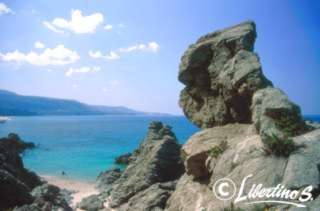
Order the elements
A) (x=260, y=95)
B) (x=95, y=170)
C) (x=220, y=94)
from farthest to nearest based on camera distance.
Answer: (x=95, y=170)
(x=220, y=94)
(x=260, y=95)

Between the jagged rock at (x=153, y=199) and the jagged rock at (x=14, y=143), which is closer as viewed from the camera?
the jagged rock at (x=153, y=199)

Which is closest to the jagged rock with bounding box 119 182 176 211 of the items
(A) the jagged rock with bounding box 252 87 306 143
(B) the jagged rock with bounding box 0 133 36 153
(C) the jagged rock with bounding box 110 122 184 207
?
(C) the jagged rock with bounding box 110 122 184 207

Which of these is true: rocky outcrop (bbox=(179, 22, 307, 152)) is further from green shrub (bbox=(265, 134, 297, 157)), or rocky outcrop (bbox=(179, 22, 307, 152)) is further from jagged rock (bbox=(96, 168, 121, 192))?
jagged rock (bbox=(96, 168, 121, 192))

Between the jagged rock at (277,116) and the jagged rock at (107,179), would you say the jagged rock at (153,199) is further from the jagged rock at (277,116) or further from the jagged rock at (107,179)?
Result: the jagged rock at (107,179)

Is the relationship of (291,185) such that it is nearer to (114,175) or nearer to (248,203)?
(248,203)

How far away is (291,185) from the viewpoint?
30.7 ft

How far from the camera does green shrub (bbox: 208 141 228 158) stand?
565 inches

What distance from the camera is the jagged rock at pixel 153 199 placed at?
1971cm

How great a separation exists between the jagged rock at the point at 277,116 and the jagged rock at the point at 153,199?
30.8 ft

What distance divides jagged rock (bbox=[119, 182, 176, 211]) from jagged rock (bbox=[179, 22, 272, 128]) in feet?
17.8

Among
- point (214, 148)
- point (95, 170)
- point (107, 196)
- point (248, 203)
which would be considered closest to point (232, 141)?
point (214, 148)

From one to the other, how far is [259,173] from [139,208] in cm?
1180

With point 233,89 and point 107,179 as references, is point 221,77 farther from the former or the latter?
point 107,179

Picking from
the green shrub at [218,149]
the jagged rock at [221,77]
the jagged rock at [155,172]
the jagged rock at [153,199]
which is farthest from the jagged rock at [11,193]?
the green shrub at [218,149]
